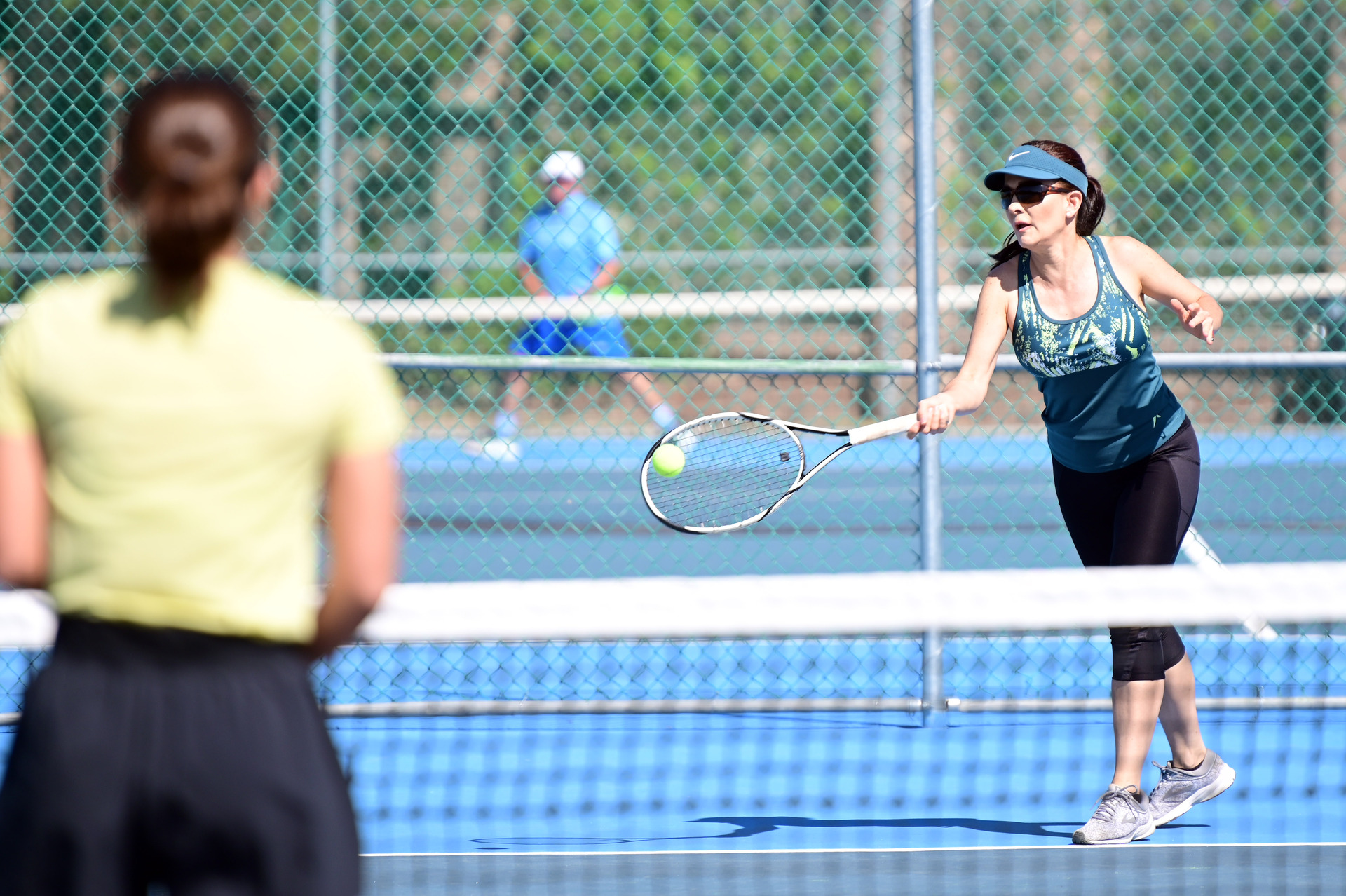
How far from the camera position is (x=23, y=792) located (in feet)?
4.96

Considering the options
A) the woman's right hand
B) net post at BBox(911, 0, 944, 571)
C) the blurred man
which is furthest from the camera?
the blurred man

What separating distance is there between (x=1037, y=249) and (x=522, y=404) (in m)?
6.99

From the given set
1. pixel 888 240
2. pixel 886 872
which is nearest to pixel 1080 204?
pixel 886 872

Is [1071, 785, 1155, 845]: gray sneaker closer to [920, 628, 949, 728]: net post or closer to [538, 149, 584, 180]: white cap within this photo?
[920, 628, 949, 728]: net post

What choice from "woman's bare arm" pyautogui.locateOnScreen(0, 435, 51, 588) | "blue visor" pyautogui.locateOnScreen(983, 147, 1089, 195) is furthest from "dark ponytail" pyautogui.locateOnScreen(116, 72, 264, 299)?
"blue visor" pyautogui.locateOnScreen(983, 147, 1089, 195)

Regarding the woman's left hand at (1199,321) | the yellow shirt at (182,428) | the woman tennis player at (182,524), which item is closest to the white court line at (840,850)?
the woman's left hand at (1199,321)

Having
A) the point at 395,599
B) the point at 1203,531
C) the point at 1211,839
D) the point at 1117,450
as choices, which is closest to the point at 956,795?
the point at 1211,839

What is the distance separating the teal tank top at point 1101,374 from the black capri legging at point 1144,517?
3cm

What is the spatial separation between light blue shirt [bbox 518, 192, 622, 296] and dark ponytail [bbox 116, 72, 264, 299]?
6.08 m

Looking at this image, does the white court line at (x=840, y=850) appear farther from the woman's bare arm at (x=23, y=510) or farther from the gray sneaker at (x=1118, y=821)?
the woman's bare arm at (x=23, y=510)

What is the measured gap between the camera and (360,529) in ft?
4.92

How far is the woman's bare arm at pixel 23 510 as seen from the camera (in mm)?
1496

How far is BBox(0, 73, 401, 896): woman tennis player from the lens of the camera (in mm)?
1460

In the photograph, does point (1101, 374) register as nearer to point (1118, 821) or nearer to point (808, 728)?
point (1118, 821)
